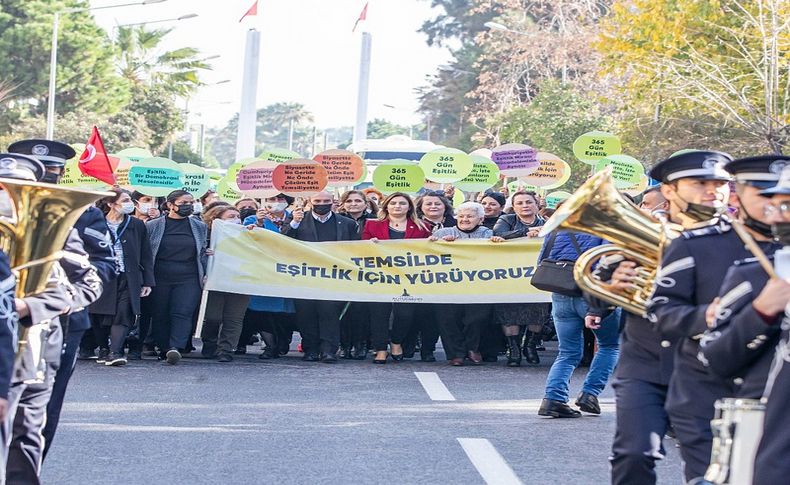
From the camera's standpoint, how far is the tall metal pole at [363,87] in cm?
4756

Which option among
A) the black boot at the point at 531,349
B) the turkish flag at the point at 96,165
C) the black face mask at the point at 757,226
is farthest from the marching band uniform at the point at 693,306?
the turkish flag at the point at 96,165

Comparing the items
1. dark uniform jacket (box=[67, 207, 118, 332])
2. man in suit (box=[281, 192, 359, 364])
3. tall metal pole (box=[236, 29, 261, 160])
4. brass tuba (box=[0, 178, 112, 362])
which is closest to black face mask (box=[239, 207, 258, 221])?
man in suit (box=[281, 192, 359, 364])

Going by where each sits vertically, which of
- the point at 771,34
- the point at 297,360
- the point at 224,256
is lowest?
the point at 297,360

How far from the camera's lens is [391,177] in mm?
18266

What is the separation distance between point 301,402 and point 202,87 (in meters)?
58.8

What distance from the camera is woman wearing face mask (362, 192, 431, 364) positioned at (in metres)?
14.3

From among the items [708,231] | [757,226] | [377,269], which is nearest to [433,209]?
[377,269]

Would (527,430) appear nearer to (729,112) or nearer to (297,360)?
(297,360)

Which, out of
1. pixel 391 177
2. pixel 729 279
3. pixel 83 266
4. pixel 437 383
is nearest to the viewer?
pixel 729 279

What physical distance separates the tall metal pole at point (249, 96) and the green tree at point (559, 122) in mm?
7945

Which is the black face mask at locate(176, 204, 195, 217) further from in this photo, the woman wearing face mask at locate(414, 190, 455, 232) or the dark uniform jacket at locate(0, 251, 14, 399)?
the dark uniform jacket at locate(0, 251, 14, 399)

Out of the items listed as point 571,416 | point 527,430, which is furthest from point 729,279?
point 571,416

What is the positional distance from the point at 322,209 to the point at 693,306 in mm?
9998

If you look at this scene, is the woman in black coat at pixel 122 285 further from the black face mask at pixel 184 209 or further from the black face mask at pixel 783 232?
the black face mask at pixel 783 232
